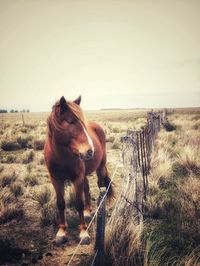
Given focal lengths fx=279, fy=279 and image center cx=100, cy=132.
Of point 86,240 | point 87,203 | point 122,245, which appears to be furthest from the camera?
point 87,203

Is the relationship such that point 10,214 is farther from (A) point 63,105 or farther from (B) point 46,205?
(A) point 63,105

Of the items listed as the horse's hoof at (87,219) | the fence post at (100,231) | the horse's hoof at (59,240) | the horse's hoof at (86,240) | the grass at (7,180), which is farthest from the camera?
the grass at (7,180)

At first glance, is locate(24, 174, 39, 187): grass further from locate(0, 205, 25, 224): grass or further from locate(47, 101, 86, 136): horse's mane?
locate(47, 101, 86, 136): horse's mane

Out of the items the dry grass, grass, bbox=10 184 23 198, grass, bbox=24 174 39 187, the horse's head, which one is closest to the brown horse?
the horse's head

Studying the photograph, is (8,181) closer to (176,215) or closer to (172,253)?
(176,215)

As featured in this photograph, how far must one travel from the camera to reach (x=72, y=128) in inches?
157

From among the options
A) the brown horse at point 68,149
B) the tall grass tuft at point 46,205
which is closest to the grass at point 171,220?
the brown horse at point 68,149

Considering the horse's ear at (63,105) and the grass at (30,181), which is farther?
the grass at (30,181)

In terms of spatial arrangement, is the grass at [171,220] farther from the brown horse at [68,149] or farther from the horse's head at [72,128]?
Result: the horse's head at [72,128]

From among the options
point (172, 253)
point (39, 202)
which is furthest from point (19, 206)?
point (172, 253)

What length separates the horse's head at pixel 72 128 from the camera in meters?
3.87

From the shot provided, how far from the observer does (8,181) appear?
859 centimetres

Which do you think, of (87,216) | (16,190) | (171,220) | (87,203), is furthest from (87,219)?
(16,190)

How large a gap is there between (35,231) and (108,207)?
1634 mm
